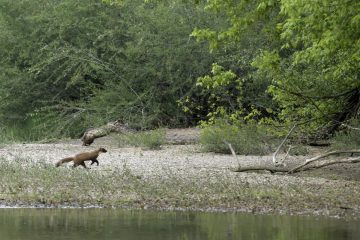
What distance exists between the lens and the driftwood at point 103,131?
88.9 feet

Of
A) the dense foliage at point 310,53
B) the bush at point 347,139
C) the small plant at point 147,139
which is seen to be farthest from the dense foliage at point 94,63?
the bush at point 347,139

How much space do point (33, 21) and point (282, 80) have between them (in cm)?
1729

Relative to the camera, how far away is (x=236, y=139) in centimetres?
2261

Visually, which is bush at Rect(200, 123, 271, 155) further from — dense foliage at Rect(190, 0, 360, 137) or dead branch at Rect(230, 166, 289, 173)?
dead branch at Rect(230, 166, 289, 173)

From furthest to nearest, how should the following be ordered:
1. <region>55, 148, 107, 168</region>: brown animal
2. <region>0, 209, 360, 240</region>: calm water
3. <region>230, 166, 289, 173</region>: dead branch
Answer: <region>55, 148, 107, 168</region>: brown animal
<region>230, 166, 289, 173</region>: dead branch
<region>0, 209, 360, 240</region>: calm water

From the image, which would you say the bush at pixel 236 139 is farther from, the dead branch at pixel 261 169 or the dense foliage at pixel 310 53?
the dead branch at pixel 261 169

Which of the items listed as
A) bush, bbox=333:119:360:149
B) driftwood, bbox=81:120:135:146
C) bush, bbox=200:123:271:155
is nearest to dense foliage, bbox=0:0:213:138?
driftwood, bbox=81:120:135:146

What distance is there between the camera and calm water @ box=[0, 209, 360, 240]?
11.1 metres

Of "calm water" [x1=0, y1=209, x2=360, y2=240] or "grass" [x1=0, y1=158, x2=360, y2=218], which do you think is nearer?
"calm water" [x1=0, y1=209, x2=360, y2=240]

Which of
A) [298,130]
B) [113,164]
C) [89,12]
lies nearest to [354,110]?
[298,130]

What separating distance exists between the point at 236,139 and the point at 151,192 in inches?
312

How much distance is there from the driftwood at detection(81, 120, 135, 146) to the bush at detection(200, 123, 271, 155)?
14.9 feet

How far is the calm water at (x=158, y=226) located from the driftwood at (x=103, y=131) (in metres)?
13.4

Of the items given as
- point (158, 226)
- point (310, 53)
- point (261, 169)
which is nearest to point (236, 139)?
point (261, 169)
